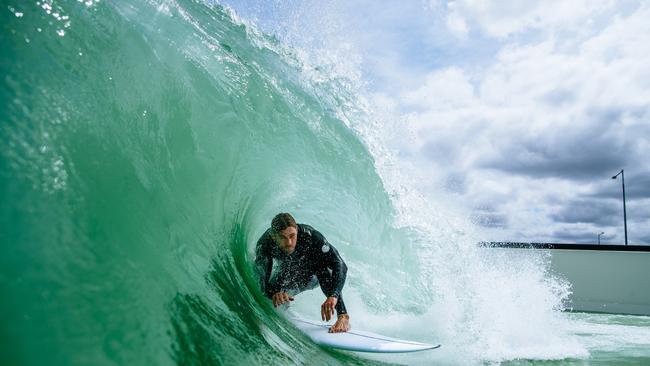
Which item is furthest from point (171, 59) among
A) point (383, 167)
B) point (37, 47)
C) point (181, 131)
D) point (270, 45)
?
point (383, 167)

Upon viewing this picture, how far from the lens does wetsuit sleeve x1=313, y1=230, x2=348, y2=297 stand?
327 centimetres

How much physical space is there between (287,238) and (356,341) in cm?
83

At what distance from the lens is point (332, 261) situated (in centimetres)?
338

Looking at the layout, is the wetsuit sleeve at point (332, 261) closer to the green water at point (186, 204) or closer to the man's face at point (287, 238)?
the man's face at point (287, 238)

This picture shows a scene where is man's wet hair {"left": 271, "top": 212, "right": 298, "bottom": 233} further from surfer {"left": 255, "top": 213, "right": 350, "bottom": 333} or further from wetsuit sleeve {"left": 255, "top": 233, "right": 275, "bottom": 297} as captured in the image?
wetsuit sleeve {"left": 255, "top": 233, "right": 275, "bottom": 297}

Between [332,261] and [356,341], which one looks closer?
[356,341]

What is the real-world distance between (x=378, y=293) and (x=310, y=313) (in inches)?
37.4

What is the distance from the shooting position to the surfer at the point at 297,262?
3221mm

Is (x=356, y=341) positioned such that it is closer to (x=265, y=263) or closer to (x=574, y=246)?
(x=265, y=263)

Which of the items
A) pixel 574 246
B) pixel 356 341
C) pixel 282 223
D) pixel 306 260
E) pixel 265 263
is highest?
pixel 574 246

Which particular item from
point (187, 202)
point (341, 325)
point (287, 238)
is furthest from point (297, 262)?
point (187, 202)

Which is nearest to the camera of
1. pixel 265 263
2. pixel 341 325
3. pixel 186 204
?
pixel 186 204

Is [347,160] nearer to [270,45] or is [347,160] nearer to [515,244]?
[270,45]

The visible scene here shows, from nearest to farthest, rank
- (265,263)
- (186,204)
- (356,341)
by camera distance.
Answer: (186,204)
(356,341)
(265,263)
